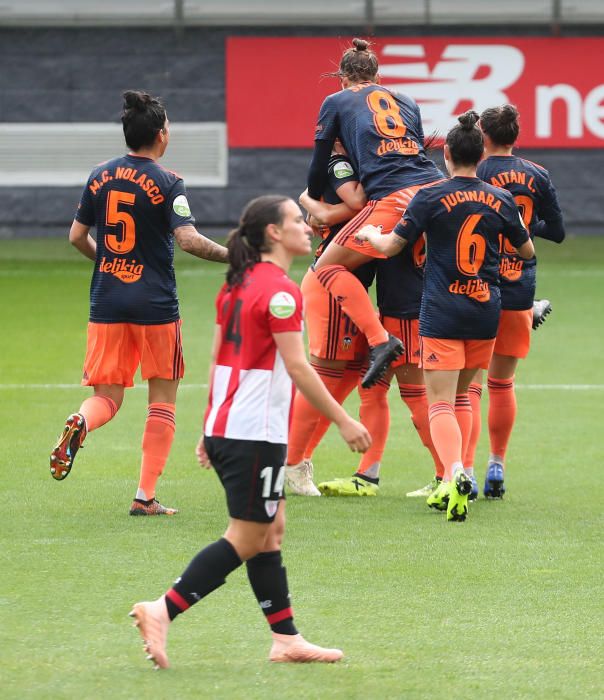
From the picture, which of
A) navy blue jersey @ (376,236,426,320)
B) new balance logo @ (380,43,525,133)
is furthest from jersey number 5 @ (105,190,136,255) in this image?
new balance logo @ (380,43,525,133)

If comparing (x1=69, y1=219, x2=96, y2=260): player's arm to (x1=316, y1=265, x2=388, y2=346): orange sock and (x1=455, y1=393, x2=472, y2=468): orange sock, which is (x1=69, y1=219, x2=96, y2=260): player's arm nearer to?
(x1=316, y1=265, x2=388, y2=346): orange sock

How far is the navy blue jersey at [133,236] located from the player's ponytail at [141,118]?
0.11 meters

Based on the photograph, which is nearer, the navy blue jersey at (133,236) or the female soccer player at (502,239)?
the navy blue jersey at (133,236)

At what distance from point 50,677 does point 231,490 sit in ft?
2.61

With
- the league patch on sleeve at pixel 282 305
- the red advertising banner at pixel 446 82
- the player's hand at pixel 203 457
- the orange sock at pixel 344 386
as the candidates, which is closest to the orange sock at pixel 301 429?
the orange sock at pixel 344 386

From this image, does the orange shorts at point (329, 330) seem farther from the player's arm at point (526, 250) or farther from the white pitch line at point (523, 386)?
the white pitch line at point (523, 386)

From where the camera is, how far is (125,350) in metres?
6.93

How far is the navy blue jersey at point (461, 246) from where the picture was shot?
6.68 metres

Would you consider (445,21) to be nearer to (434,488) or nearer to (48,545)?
(434,488)

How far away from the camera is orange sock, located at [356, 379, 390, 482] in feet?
25.0

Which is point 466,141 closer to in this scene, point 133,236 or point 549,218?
point 549,218

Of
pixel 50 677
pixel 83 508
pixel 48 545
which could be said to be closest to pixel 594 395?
pixel 83 508

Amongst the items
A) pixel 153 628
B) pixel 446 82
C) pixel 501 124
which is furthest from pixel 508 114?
pixel 446 82

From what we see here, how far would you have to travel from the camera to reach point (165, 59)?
71.3 feet
